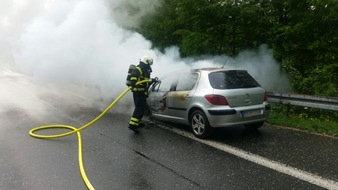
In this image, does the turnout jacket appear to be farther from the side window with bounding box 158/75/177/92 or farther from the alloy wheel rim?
the alloy wheel rim

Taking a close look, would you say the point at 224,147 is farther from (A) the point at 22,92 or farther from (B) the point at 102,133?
(A) the point at 22,92

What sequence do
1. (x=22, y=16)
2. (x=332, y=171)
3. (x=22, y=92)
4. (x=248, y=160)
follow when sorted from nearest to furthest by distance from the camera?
(x=332, y=171), (x=248, y=160), (x=22, y=92), (x=22, y=16)

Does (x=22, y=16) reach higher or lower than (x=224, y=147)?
higher

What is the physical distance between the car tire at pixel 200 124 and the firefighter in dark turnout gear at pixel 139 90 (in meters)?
1.34

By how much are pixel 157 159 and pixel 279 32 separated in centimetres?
672

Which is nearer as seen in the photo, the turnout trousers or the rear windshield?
the rear windshield

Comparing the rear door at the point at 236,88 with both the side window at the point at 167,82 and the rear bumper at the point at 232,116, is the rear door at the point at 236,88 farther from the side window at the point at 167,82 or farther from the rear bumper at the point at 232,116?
the side window at the point at 167,82

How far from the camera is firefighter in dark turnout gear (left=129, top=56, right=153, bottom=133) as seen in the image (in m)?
7.68

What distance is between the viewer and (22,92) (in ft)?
49.8

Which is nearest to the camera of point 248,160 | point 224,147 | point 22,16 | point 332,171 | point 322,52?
point 332,171

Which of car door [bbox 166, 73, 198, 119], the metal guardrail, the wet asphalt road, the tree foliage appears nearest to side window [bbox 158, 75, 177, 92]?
car door [bbox 166, 73, 198, 119]

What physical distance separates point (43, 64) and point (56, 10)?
2.45m

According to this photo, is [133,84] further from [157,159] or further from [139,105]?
[157,159]

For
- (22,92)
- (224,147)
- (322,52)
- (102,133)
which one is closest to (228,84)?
(224,147)
